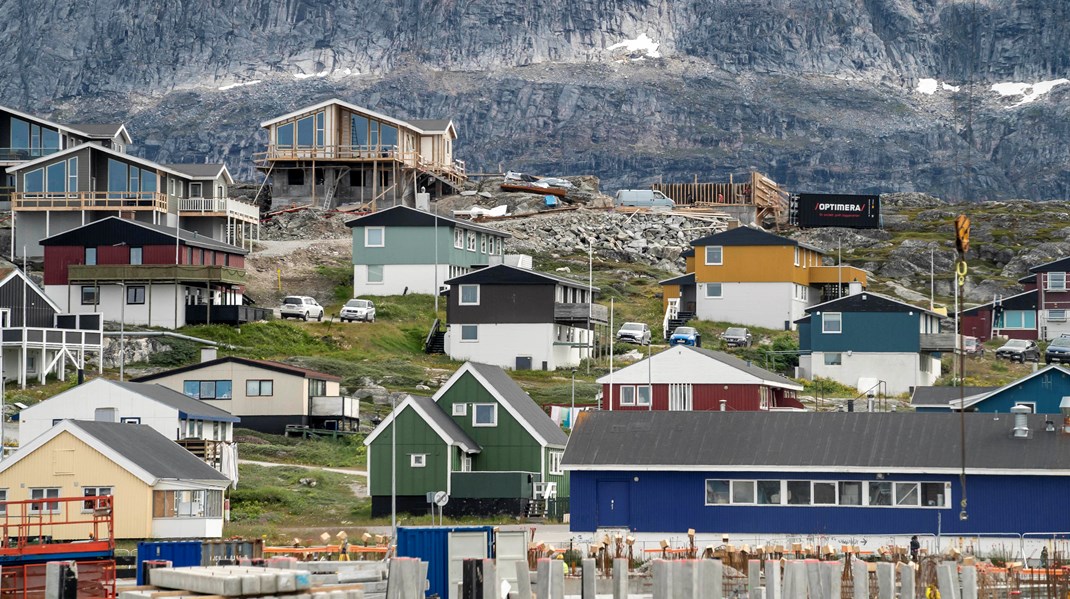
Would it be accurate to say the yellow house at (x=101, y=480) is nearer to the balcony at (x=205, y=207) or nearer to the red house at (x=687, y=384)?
the red house at (x=687, y=384)

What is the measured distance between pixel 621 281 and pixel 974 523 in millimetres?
60876

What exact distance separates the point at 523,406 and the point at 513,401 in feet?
2.74

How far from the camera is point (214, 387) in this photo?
70938 mm

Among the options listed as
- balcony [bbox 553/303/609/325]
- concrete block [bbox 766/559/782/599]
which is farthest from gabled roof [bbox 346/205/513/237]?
concrete block [bbox 766/559/782/599]

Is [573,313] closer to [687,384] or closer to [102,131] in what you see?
[687,384]

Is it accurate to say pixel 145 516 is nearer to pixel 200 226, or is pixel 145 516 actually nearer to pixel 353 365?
pixel 353 365

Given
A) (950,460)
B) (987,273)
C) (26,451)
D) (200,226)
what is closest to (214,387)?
(26,451)

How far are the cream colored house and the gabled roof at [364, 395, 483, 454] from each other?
11127mm

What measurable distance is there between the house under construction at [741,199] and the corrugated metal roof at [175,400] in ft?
Answer: 254

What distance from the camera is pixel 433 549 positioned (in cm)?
3725

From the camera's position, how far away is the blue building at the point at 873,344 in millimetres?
87000

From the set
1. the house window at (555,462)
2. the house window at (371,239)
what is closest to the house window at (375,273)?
the house window at (371,239)

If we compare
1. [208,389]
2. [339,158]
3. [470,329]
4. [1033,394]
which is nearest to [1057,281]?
[470,329]

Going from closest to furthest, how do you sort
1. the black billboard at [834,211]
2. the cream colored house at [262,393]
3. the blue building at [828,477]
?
the blue building at [828,477] → the cream colored house at [262,393] → the black billboard at [834,211]
